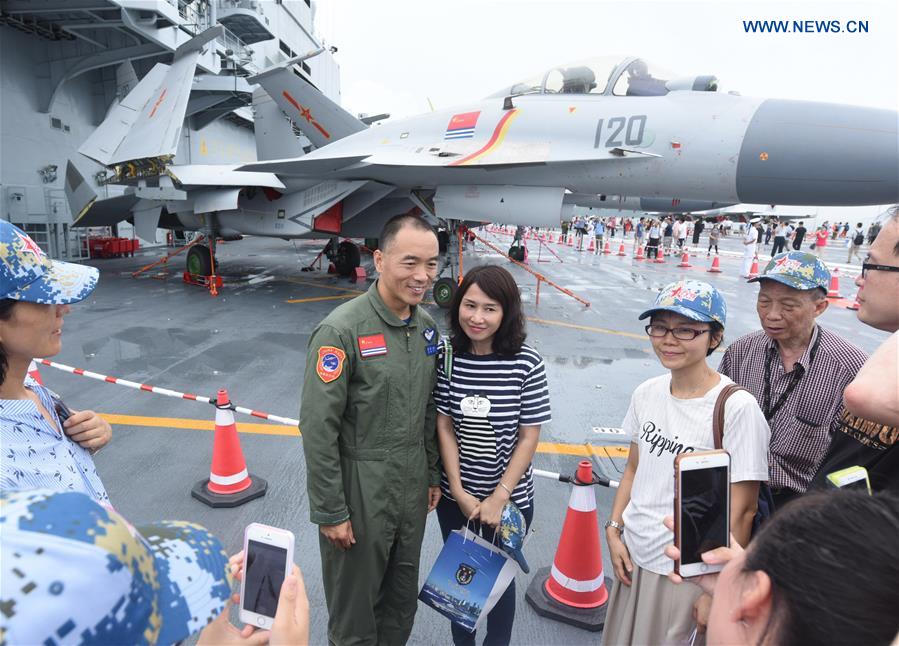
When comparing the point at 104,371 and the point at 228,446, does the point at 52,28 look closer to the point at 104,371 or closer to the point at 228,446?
the point at 104,371

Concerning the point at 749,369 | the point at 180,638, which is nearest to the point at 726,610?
the point at 180,638

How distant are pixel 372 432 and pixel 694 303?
54.5 inches

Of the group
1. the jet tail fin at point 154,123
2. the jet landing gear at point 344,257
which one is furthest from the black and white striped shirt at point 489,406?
the jet landing gear at point 344,257

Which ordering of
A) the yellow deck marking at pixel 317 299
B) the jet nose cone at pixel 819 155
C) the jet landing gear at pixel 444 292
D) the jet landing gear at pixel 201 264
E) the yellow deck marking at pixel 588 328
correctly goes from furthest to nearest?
1. the jet landing gear at pixel 201 264
2. the yellow deck marking at pixel 317 299
3. the jet landing gear at pixel 444 292
4. the yellow deck marking at pixel 588 328
5. the jet nose cone at pixel 819 155

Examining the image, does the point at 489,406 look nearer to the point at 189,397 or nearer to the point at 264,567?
the point at 264,567

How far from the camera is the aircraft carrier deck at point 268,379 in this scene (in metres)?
A: 3.14

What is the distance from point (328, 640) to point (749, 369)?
2358mm

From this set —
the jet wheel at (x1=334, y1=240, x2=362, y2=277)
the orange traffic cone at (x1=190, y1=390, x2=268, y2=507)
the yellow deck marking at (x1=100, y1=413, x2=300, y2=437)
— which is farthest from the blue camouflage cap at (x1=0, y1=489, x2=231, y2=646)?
the jet wheel at (x1=334, y1=240, x2=362, y2=277)

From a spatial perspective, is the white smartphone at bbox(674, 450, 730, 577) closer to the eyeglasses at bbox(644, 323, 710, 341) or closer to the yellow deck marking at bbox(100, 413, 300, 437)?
the eyeglasses at bbox(644, 323, 710, 341)

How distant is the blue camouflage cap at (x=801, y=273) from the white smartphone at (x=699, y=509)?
114 cm

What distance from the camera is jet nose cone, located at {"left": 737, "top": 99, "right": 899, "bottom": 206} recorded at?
16.8ft

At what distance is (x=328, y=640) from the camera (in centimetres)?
224

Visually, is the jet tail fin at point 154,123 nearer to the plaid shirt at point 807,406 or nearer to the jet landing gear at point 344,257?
the jet landing gear at point 344,257

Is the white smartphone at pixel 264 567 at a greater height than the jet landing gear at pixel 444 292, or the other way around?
the white smartphone at pixel 264 567
